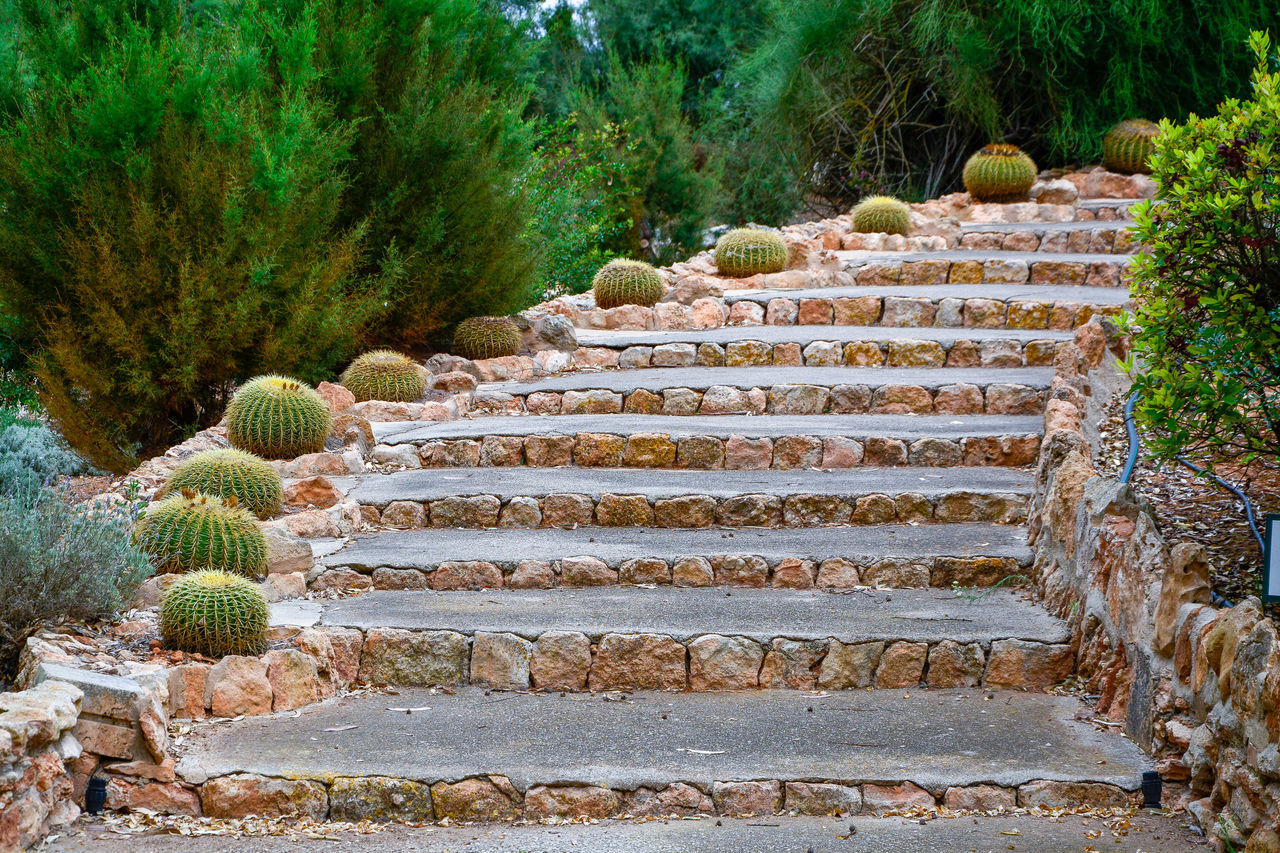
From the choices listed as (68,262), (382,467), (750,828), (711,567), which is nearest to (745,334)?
(382,467)

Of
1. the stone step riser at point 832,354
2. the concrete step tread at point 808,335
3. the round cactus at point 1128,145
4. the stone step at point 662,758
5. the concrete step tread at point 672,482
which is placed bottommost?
the stone step at point 662,758

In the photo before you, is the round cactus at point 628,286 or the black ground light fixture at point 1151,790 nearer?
the black ground light fixture at point 1151,790

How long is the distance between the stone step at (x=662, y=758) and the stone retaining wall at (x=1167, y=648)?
0.56ft

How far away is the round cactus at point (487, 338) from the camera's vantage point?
8.66 meters

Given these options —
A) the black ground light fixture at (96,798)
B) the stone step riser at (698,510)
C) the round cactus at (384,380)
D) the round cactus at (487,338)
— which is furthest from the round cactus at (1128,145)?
the black ground light fixture at (96,798)

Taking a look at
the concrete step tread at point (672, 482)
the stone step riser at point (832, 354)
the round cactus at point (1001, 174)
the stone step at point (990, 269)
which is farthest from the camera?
the round cactus at point (1001, 174)

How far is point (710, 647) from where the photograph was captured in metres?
4.41

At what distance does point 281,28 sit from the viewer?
8.30m

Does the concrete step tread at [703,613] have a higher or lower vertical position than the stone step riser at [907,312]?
lower

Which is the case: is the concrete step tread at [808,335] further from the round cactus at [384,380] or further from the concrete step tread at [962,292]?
the round cactus at [384,380]

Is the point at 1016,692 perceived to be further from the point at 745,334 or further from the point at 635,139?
the point at 635,139

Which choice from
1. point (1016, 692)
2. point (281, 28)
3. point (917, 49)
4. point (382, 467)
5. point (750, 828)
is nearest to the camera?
point (750, 828)

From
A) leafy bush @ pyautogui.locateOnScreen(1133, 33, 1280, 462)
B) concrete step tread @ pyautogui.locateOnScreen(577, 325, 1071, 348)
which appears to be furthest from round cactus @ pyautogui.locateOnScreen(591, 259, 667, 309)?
leafy bush @ pyautogui.locateOnScreen(1133, 33, 1280, 462)

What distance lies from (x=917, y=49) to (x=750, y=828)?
12.4 m
